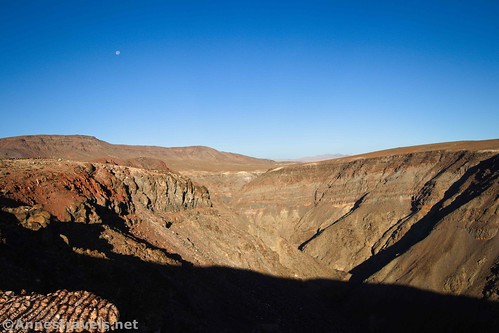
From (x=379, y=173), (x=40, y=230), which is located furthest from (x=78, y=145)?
(x=40, y=230)

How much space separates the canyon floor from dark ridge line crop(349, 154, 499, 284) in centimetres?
22

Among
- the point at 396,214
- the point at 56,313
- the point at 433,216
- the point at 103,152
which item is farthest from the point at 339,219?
the point at 103,152

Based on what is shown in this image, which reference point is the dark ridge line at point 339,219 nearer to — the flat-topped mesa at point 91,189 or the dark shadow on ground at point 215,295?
the dark shadow on ground at point 215,295

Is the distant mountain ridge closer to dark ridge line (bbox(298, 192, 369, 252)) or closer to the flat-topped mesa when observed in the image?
dark ridge line (bbox(298, 192, 369, 252))

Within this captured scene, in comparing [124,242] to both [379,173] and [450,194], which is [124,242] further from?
[379,173]

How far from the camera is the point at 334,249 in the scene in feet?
147

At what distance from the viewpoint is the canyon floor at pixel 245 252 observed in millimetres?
13796

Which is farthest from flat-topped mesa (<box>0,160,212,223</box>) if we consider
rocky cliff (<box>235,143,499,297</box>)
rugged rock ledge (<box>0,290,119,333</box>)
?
rocky cliff (<box>235,143,499,297</box>)

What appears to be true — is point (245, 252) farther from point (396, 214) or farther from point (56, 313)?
point (56, 313)

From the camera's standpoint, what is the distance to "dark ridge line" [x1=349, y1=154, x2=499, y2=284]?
118 ft

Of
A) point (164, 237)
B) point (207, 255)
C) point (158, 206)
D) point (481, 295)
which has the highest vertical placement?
point (158, 206)

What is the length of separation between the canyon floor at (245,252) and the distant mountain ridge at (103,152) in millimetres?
53042

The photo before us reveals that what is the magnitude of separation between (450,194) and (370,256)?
36.9ft

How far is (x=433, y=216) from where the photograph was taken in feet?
127
